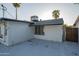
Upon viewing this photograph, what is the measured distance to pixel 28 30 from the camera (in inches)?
339

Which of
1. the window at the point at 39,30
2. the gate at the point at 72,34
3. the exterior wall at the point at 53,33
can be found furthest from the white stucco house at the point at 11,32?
the gate at the point at 72,34

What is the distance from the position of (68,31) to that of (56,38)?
113 centimetres

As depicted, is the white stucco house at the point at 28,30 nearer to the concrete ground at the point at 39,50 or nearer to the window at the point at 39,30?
the window at the point at 39,30

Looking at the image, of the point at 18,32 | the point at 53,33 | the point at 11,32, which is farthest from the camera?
the point at 53,33

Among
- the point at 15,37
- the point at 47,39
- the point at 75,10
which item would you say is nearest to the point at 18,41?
the point at 15,37

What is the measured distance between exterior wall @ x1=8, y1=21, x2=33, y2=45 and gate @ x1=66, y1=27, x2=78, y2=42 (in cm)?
266

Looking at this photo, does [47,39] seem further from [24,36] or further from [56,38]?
[24,36]

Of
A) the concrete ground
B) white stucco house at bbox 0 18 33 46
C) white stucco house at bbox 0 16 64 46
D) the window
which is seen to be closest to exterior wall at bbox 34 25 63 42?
white stucco house at bbox 0 16 64 46

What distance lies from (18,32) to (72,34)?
3.66 meters

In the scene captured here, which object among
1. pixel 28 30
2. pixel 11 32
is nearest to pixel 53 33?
pixel 28 30

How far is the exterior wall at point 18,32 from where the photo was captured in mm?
6469

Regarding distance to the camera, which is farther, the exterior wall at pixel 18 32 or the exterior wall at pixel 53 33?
the exterior wall at pixel 53 33

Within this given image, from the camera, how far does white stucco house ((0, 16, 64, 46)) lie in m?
6.41

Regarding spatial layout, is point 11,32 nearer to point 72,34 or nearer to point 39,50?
point 39,50
